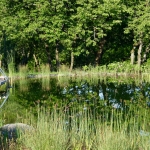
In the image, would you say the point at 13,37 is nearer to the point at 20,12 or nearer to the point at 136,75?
the point at 20,12

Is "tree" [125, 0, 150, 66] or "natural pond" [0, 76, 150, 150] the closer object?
"natural pond" [0, 76, 150, 150]

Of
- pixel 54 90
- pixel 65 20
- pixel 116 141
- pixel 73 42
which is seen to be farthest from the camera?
pixel 73 42

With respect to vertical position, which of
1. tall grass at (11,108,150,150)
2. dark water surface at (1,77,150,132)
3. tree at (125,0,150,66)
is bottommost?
dark water surface at (1,77,150,132)

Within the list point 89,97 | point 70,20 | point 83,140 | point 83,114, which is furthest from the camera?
point 70,20

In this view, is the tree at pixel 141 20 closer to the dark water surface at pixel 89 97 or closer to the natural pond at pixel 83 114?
the natural pond at pixel 83 114

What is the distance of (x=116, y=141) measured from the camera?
527 cm

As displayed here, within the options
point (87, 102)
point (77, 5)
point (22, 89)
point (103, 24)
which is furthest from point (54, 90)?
point (77, 5)

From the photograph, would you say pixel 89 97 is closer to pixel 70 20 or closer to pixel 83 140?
pixel 83 140

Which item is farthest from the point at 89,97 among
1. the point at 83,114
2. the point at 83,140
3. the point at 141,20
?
the point at 141,20

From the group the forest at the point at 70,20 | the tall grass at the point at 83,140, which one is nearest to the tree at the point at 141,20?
the forest at the point at 70,20

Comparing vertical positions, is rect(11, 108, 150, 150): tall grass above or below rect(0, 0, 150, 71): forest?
below

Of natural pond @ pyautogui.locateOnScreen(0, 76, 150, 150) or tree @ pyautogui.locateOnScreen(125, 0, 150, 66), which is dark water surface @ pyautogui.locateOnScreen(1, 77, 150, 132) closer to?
natural pond @ pyautogui.locateOnScreen(0, 76, 150, 150)

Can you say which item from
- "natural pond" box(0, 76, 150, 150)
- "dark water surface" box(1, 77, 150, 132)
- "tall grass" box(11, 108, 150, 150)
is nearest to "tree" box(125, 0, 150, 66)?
"natural pond" box(0, 76, 150, 150)

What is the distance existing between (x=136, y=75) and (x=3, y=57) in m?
10.1
